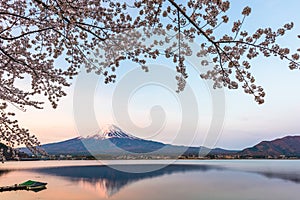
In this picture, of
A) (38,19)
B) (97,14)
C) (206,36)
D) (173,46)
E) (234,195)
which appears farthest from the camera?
(234,195)

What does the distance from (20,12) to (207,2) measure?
3030mm

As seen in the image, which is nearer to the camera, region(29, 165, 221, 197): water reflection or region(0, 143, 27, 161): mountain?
region(0, 143, 27, 161): mountain

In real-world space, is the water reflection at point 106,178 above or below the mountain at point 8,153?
below

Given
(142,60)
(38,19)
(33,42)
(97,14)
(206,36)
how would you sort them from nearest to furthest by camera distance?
(206,36) → (142,60) → (97,14) → (38,19) → (33,42)

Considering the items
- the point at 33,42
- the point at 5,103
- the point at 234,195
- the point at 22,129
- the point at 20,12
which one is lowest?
the point at 234,195

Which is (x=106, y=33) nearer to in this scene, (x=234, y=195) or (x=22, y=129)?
(x=22, y=129)

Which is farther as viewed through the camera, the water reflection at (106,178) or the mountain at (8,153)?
the water reflection at (106,178)

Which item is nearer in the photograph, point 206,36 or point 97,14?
point 206,36

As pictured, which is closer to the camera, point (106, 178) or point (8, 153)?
point (8, 153)

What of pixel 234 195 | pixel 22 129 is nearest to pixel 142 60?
pixel 22 129

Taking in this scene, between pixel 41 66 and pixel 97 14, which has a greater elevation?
pixel 97 14

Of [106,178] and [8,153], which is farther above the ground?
[8,153]

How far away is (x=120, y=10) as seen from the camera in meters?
3.73

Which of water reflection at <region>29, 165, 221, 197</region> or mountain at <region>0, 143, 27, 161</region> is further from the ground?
mountain at <region>0, 143, 27, 161</region>
